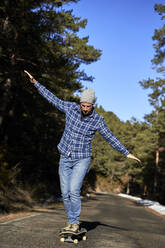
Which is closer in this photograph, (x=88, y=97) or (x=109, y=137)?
(x=88, y=97)

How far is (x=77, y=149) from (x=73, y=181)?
451mm

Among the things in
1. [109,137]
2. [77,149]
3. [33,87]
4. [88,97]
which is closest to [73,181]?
[77,149]

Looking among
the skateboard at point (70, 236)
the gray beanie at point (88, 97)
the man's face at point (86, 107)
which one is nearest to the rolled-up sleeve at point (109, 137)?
the man's face at point (86, 107)

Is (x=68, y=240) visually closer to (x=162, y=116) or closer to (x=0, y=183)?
(x=0, y=183)

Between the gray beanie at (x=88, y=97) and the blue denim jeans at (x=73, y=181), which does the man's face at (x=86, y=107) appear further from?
the blue denim jeans at (x=73, y=181)

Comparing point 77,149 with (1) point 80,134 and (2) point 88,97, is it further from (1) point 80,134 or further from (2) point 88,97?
(2) point 88,97

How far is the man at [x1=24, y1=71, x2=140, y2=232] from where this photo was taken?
413 cm

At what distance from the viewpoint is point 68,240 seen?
392 centimetres

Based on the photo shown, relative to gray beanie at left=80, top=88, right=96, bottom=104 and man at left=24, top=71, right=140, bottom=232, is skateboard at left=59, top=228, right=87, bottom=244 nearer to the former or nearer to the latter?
man at left=24, top=71, right=140, bottom=232

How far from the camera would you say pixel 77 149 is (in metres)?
4.14

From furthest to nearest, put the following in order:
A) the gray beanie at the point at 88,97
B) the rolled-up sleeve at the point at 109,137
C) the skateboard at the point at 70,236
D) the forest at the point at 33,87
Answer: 1. the forest at the point at 33,87
2. the rolled-up sleeve at the point at 109,137
3. the gray beanie at the point at 88,97
4. the skateboard at the point at 70,236

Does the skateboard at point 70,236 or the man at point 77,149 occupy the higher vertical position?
the man at point 77,149

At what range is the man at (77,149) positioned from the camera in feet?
13.5

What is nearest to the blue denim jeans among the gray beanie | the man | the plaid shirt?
the man
